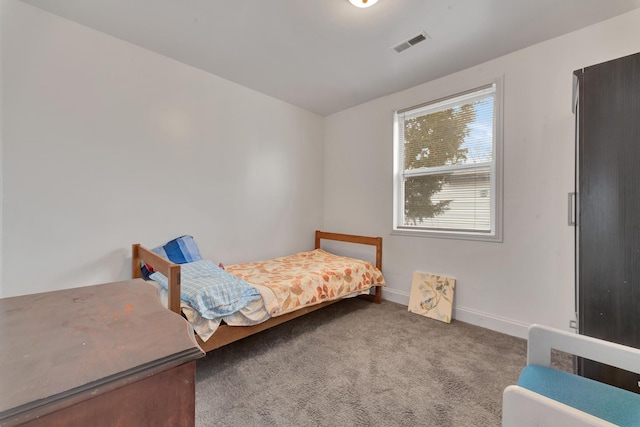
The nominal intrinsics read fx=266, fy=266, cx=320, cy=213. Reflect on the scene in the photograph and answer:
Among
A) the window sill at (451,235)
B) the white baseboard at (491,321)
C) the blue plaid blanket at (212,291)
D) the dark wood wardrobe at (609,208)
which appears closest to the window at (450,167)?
the window sill at (451,235)

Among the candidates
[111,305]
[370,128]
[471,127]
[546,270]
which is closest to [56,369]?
[111,305]

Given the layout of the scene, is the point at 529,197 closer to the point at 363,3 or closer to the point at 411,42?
the point at 411,42

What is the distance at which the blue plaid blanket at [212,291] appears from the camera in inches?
65.1

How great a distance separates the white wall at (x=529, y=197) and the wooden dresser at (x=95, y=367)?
2.54 metres

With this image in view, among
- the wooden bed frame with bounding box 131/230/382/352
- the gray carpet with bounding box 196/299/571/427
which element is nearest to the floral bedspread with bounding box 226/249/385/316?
the wooden bed frame with bounding box 131/230/382/352

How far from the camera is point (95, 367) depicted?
0.51m

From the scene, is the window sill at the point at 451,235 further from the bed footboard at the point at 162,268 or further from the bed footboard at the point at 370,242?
the bed footboard at the point at 162,268

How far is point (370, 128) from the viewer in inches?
128

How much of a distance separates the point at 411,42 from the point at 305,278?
2.11 metres

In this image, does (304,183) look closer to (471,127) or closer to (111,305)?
(471,127)

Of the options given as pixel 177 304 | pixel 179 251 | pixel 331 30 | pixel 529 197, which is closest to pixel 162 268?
pixel 177 304

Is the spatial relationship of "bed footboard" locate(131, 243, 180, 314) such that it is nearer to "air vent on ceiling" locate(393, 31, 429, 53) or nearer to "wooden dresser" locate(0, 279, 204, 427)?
"wooden dresser" locate(0, 279, 204, 427)

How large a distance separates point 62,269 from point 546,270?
3628 millimetres

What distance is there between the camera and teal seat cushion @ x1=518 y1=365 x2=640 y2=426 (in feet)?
2.74
